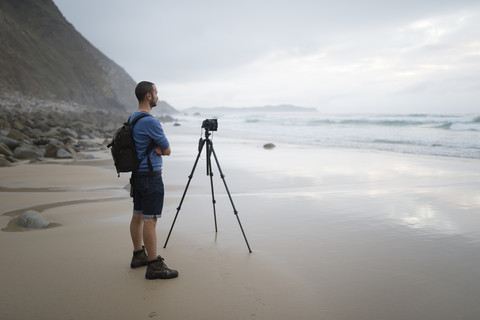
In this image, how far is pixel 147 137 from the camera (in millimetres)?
2951

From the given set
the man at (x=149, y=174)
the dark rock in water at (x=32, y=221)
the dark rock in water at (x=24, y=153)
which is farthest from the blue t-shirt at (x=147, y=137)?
the dark rock in water at (x=24, y=153)

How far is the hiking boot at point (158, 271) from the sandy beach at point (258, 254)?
58 millimetres

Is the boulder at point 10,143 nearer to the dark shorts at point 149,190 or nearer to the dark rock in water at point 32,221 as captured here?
the dark rock in water at point 32,221

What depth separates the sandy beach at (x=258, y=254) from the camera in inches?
101

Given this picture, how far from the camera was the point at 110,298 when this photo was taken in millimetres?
2660

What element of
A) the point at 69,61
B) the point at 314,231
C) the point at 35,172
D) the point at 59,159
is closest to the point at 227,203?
the point at 314,231

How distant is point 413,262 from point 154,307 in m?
2.57

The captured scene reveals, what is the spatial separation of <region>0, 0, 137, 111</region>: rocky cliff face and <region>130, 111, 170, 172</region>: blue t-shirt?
34.9 metres

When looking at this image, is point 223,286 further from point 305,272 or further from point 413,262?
point 413,262

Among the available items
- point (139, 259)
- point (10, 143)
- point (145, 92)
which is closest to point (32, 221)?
point (139, 259)

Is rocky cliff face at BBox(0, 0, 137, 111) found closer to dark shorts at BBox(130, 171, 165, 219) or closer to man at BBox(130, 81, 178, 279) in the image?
man at BBox(130, 81, 178, 279)

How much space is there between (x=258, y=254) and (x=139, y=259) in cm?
124

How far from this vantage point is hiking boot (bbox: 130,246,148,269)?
3188 millimetres

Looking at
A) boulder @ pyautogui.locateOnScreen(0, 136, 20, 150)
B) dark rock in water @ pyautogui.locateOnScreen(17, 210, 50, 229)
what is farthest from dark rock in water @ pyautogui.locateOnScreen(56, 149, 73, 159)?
dark rock in water @ pyautogui.locateOnScreen(17, 210, 50, 229)
